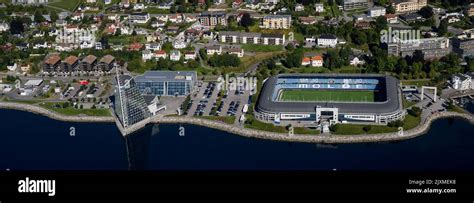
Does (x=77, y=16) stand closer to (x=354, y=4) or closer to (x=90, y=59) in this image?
(x=90, y=59)

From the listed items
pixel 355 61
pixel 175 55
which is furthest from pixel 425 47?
pixel 175 55

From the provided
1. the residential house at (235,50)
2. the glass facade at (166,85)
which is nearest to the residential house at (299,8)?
the residential house at (235,50)

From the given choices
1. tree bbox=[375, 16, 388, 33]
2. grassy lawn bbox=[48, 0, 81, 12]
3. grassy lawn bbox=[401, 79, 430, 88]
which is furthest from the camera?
grassy lawn bbox=[48, 0, 81, 12]

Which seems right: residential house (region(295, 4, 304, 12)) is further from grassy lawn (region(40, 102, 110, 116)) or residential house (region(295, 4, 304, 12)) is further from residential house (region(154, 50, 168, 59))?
grassy lawn (region(40, 102, 110, 116))

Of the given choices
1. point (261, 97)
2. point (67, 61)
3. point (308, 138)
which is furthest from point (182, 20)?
point (308, 138)

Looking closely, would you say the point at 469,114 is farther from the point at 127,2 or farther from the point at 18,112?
the point at 127,2

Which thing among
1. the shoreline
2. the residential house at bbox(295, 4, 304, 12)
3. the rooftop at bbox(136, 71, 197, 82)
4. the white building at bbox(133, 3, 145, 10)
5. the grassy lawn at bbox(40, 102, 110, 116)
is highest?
the white building at bbox(133, 3, 145, 10)

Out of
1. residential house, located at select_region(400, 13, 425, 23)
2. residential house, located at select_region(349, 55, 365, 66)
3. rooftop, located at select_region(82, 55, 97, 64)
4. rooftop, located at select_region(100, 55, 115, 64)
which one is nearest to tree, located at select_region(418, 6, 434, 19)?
residential house, located at select_region(400, 13, 425, 23)
